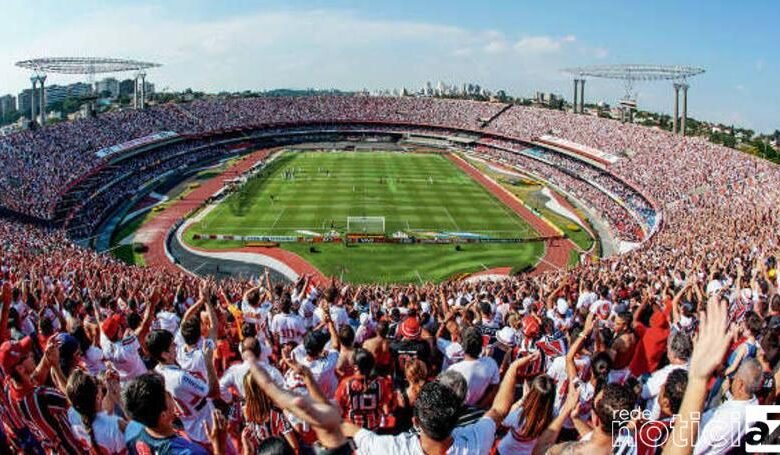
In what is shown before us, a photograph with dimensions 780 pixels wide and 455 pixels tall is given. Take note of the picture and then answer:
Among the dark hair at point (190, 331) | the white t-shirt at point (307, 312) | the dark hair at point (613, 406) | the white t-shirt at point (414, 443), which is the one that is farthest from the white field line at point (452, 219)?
the white t-shirt at point (414, 443)

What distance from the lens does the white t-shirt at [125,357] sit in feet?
25.1

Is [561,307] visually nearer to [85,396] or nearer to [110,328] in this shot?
[110,328]

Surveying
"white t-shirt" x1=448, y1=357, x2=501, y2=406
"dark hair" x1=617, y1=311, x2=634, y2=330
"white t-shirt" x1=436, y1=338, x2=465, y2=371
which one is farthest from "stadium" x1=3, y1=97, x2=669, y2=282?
"white t-shirt" x1=448, y1=357, x2=501, y2=406

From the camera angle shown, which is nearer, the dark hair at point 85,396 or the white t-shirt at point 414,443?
the white t-shirt at point 414,443

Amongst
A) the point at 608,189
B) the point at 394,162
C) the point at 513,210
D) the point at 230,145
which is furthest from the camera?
the point at 230,145

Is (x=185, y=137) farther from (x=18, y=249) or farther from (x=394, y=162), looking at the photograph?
(x=18, y=249)

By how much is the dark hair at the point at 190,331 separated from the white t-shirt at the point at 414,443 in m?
3.60

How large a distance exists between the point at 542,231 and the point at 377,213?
1395cm

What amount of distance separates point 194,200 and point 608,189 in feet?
130

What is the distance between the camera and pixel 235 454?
17.0ft

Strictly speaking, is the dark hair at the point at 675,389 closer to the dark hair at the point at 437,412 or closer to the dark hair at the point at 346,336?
the dark hair at the point at 437,412

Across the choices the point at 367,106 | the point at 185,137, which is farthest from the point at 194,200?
the point at 367,106

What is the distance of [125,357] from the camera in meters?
7.62
